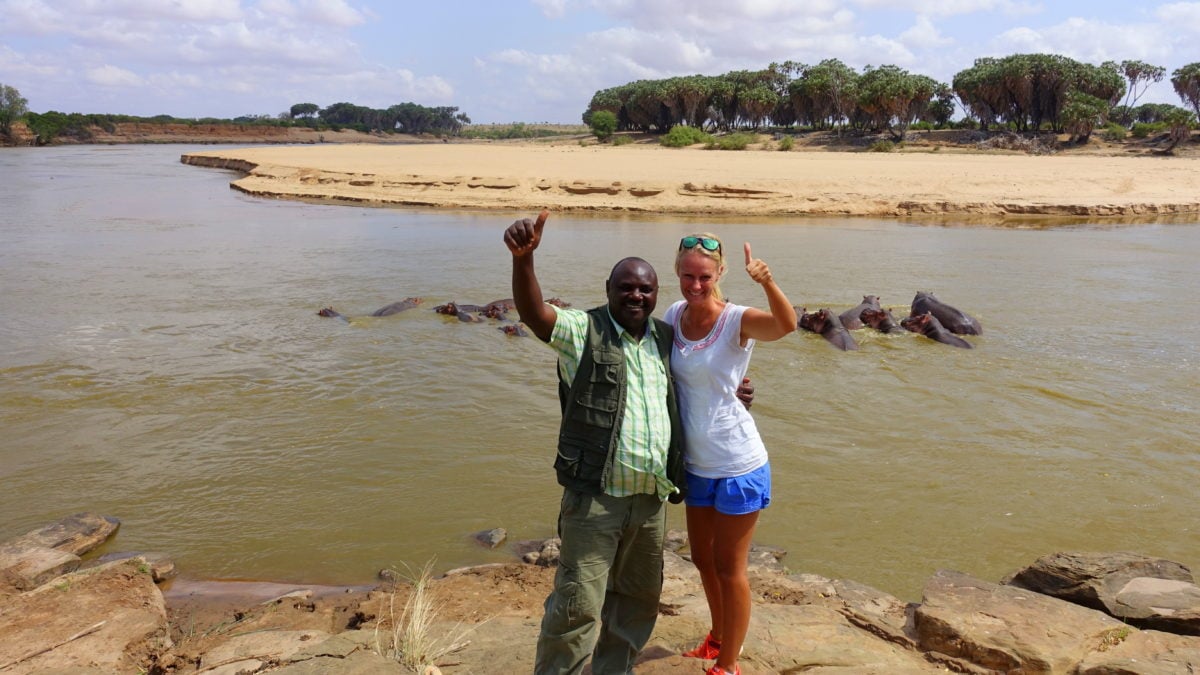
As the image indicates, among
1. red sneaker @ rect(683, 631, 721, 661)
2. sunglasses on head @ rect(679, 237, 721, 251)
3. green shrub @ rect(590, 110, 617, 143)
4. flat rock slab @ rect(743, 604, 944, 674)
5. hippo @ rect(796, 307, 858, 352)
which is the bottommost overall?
flat rock slab @ rect(743, 604, 944, 674)

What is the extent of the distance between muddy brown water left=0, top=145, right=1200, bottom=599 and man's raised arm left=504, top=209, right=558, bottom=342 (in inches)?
106

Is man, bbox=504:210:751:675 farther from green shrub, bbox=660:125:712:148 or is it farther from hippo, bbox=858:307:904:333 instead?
green shrub, bbox=660:125:712:148

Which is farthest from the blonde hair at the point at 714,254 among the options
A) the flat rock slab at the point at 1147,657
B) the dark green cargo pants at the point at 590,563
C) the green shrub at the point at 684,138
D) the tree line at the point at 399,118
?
the tree line at the point at 399,118

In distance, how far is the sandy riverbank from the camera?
83.2ft

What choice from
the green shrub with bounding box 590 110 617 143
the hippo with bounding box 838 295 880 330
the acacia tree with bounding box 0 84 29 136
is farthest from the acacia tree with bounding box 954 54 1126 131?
the acacia tree with bounding box 0 84 29 136

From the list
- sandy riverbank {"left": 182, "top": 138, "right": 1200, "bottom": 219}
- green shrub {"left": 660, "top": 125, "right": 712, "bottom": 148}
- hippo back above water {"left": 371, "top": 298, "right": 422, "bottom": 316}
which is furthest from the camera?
green shrub {"left": 660, "top": 125, "right": 712, "bottom": 148}

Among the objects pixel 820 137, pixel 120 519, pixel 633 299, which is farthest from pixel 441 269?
pixel 820 137

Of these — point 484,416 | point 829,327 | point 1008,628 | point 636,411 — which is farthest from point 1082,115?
point 636,411

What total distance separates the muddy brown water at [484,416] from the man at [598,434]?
2316 millimetres

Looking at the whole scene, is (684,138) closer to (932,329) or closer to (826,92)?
(826,92)

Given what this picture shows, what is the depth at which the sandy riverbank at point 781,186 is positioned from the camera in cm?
2536

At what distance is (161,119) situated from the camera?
379 feet

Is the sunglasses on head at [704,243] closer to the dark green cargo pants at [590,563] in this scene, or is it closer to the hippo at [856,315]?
the dark green cargo pants at [590,563]

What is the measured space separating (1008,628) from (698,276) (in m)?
2.20
